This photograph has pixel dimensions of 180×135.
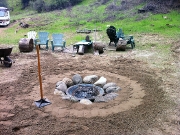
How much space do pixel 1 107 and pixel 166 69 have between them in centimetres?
554

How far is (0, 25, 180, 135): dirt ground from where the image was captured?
4.73m

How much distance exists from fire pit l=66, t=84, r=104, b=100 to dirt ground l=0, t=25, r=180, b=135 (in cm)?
51

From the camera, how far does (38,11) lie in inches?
953

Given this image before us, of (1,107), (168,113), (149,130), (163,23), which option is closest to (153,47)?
(163,23)

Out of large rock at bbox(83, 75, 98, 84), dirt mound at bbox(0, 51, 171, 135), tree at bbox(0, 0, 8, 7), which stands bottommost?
dirt mound at bbox(0, 51, 171, 135)

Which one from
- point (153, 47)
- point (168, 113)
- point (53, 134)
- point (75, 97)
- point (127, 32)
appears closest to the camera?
point (53, 134)

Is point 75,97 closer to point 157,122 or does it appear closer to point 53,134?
point 53,134

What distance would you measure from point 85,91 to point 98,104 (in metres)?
0.96

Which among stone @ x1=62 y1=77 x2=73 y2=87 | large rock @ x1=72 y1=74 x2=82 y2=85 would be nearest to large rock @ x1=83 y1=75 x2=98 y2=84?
large rock @ x1=72 y1=74 x2=82 y2=85

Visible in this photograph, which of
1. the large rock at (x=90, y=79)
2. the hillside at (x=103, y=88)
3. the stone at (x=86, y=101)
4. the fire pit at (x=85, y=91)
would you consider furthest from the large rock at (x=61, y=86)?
the stone at (x=86, y=101)

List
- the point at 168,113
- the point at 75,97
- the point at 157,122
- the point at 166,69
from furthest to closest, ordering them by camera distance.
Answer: the point at 166,69
the point at 75,97
the point at 168,113
the point at 157,122

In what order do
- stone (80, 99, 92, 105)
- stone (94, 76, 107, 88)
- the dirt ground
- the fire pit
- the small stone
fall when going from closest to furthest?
the dirt ground, stone (80, 99, 92, 105), the fire pit, the small stone, stone (94, 76, 107, 88)

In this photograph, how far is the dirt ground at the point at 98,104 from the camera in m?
4.73

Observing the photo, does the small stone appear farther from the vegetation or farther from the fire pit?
the vegetation
